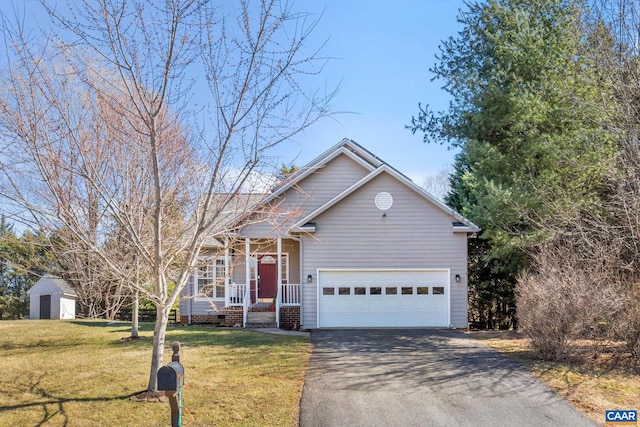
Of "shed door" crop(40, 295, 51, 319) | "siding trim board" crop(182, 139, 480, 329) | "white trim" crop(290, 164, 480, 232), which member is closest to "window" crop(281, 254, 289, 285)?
"siding trim board" crop(182, 139, 480, 329)

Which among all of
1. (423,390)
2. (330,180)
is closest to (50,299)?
(330,180)

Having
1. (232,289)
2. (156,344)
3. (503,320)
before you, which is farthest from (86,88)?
(503,320)

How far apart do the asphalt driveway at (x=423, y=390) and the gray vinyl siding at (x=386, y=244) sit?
3631mm

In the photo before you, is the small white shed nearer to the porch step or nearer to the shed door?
the shed door

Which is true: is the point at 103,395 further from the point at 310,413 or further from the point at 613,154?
the point at 613,154

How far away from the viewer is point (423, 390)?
27.4ft

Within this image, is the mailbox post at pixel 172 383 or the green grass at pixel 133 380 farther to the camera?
the green grass at pixel 133 380

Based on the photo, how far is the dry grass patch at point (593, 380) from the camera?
25.2ft

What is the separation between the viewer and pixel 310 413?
718 centimetres

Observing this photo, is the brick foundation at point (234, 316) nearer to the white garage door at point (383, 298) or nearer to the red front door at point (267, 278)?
the red front door at point (267, 278)

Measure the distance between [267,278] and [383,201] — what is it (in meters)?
6.18

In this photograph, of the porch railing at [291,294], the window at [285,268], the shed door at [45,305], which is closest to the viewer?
the porch railing at [291,294]

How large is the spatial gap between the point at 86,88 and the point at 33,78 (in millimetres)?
1840

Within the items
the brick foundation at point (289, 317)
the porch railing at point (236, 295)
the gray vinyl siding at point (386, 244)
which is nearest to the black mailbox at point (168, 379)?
the gray vinyl siding at point (386, 244)
